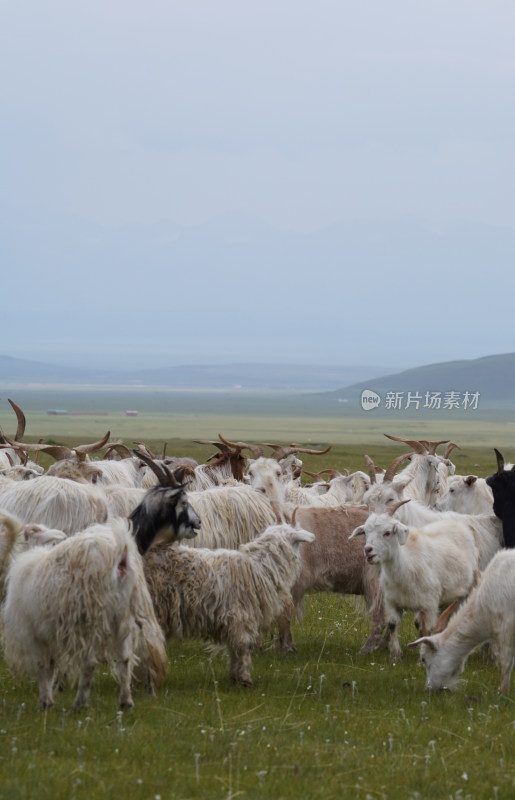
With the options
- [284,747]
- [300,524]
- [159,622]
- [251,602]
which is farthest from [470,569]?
[284,747]

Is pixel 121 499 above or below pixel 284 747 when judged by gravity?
above

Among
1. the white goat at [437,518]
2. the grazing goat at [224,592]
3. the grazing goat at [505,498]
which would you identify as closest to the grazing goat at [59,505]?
the grazing goat at [224,592]

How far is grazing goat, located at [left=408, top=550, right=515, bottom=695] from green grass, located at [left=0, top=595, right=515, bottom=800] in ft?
0.59

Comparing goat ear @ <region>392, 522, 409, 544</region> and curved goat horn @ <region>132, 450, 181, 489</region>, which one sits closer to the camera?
curved goat horn @ <region>132, 450, 181, 489</region>

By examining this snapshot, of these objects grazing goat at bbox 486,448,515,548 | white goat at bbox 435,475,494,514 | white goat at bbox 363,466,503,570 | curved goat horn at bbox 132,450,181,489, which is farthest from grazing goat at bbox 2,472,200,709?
white goat at bbox 435,475,494,514

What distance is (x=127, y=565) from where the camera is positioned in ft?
23.2

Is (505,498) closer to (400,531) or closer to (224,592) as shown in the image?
(400,531)

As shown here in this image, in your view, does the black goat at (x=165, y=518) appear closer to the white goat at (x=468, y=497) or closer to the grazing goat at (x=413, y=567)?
the grazing goat at (x=413, y=567)

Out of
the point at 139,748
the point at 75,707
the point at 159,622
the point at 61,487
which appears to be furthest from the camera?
the point at 61,487

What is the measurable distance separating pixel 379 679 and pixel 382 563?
1.13m

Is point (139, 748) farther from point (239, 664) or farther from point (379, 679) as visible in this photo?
point (379, 679)

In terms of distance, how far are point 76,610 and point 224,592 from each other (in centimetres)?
167

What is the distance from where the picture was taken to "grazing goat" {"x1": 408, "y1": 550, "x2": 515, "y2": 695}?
7.89m

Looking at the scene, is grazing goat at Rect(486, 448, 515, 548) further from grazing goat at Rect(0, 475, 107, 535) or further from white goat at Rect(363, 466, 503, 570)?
grazing goat at Rect(0, 475, 107, 535)
